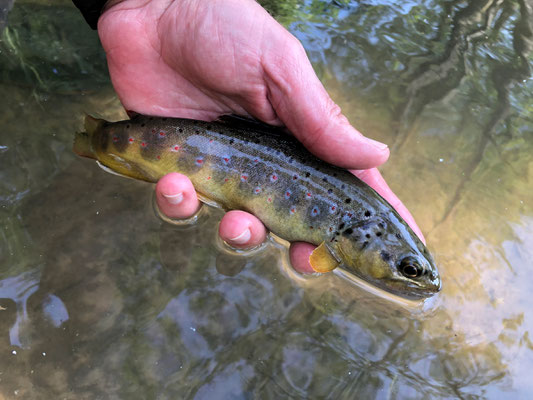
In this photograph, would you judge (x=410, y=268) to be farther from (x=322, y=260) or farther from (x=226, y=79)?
(x=226, y=79)

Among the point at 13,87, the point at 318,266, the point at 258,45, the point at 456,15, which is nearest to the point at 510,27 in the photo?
the point at 456,15

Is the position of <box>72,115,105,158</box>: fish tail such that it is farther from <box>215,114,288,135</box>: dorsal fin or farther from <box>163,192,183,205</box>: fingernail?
<box>215,114,288,135</box>: dorsal fin

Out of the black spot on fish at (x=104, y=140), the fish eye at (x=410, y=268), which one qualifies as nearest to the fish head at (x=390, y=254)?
the fish eye at (x=410, y=268)

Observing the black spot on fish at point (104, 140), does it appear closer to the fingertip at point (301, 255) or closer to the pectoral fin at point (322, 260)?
the fingertip at point (301, 255)

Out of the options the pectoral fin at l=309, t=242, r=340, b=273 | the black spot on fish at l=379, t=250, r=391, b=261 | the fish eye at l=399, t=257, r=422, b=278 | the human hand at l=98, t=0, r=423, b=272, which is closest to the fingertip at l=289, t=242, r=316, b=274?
the human hand at l=98, t=0, r=423, b=272

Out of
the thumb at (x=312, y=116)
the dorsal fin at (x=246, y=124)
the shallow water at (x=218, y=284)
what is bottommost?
the shallow water at (x=218, y=284)

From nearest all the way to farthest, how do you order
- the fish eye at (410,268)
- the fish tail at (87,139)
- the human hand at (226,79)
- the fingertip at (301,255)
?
the fish eye at (410,268), the human hand at (226,79), the fingertip at (301,255), the fish tail at (87,139)

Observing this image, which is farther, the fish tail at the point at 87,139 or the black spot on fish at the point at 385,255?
the fish tail at the point at 87,139

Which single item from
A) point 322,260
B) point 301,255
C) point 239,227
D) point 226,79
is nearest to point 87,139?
point 226,79
